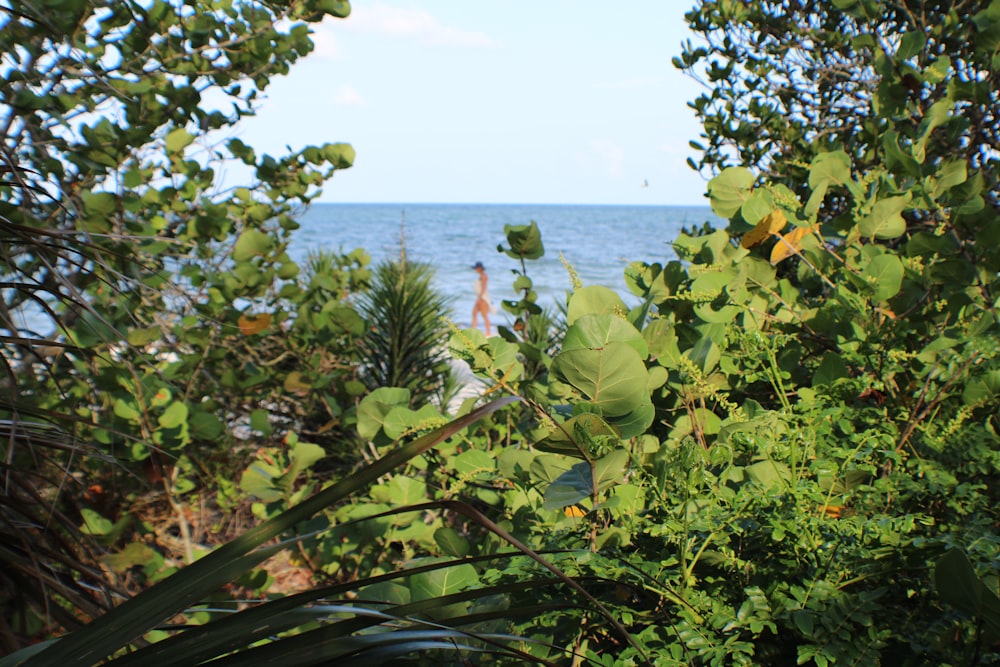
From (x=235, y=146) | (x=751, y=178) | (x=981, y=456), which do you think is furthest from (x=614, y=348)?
(x=235, y=146)

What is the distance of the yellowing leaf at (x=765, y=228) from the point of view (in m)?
1.91

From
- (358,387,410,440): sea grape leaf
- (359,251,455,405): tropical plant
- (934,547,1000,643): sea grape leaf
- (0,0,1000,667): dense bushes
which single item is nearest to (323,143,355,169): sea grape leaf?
(0,0,1000,667): dense bushes

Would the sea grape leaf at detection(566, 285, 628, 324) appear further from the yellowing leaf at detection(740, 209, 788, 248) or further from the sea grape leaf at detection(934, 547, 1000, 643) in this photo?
the sea grape leaf at detection(934, 547, 1000, 643)

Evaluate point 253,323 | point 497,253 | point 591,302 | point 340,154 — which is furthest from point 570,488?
point 497,253

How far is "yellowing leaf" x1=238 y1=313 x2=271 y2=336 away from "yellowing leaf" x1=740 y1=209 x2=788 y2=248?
73.5 inches

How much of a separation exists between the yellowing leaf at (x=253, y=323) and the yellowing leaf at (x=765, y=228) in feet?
6.12

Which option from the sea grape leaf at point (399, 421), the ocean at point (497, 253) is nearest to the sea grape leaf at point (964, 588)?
the sea grape leaf at point (399, 421)

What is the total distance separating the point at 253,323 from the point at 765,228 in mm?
1967

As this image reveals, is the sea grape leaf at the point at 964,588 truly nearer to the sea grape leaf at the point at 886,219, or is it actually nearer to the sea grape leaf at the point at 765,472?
the sea grape leaf at the point at 765,472

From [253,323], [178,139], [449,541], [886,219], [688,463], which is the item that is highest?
[178,139]

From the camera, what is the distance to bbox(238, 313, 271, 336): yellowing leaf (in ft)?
9.87

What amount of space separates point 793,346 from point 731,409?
1.96ft

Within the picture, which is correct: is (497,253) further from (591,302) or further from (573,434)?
(573,434)

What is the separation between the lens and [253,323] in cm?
302
